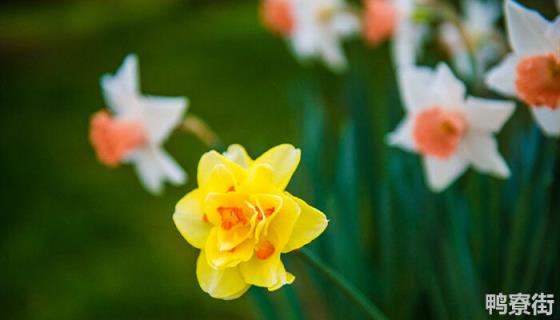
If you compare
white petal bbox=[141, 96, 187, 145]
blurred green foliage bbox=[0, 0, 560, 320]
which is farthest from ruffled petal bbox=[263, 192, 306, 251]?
white petal bbox=[141, 96, 187, 145]

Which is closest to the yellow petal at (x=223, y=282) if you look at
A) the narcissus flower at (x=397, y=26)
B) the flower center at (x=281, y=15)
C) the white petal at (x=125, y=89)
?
the white petal at (x=125, y=89)

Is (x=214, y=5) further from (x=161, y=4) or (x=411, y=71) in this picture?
(x=411, y=71)

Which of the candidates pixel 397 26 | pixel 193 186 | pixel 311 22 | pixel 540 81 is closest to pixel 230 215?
pixel 540 81

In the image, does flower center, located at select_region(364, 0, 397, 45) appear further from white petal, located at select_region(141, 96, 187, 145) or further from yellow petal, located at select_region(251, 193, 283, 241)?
yellow petal, located at select_region(251, 193, 283, 241)

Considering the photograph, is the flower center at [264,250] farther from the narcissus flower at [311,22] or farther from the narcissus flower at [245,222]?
the narcissus flower at [311,22]

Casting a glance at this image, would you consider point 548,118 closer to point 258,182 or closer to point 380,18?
point 258,182
